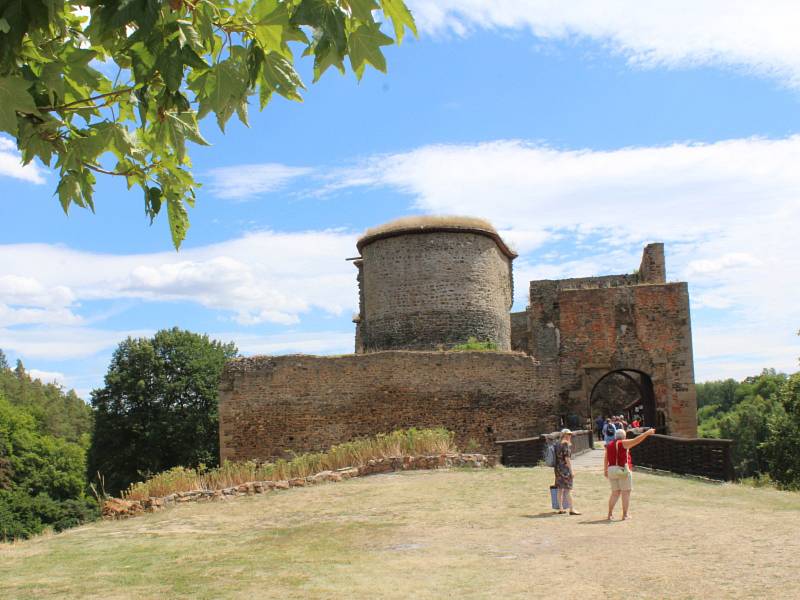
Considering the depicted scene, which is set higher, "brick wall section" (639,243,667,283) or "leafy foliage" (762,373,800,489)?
"brick wall section" (639,243,667,283)

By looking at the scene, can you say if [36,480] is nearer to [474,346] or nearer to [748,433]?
[474,346]

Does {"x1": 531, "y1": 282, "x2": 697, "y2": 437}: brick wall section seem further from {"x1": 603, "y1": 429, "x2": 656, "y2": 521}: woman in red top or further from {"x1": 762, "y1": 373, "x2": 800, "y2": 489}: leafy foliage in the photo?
{"x1": 603, "y1": 429, "x2": 656, "y2": 521}: woman in red top

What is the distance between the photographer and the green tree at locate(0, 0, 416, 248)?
2936 millimetres

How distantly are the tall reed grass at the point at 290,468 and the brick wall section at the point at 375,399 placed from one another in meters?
4.04

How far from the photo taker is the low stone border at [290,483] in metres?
13.8

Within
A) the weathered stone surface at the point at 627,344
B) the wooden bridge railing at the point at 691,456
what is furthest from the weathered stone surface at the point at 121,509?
the weathered stone surface at the point at 627,344

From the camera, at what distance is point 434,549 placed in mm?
8641

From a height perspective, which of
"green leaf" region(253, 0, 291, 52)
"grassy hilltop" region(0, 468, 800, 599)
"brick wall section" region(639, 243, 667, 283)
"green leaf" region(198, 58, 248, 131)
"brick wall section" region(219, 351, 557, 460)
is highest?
"brick wall section" region(639, 243, 667, 283)

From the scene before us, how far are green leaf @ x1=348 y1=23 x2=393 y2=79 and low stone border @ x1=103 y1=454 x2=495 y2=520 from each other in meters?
12.5

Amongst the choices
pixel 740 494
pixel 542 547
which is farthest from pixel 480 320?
pixel 542 547

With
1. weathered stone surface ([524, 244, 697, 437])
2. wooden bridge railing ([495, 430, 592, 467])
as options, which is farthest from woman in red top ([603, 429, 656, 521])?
weathered stone surface ([524, 244, 697, 437])

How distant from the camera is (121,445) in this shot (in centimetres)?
3525

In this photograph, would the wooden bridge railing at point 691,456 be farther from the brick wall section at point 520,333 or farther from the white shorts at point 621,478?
the brick wall section at point 520,333

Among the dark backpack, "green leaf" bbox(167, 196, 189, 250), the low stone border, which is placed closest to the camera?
"green leaf" bbox(167, 196, 189, 250)
